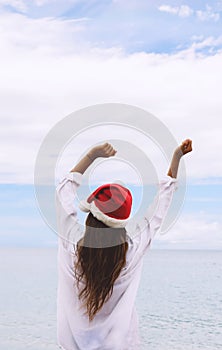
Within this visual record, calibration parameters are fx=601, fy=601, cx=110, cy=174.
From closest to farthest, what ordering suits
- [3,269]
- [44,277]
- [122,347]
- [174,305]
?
[122,347]
[174,305]
[44,277]
[3,269]

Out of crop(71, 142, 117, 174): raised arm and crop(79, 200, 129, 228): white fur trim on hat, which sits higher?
crop(71, 142, 117, 174): raised arm

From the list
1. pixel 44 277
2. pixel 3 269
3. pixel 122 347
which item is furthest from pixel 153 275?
pixel 122 347

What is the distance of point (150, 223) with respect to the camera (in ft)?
5.96

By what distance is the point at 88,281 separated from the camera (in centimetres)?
179

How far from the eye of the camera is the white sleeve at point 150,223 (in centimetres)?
181

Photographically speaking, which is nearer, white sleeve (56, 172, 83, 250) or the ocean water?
white sleeve (56, 172, 83, 250)

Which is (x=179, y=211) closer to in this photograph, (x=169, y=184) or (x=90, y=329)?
(x=169, y=184)

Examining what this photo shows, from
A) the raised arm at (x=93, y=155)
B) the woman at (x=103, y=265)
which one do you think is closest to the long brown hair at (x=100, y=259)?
the woman at (x=103, y=265)

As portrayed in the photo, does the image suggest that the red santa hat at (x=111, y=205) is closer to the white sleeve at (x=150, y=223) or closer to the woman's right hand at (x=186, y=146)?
the white sleeve at (x=150, y=223)

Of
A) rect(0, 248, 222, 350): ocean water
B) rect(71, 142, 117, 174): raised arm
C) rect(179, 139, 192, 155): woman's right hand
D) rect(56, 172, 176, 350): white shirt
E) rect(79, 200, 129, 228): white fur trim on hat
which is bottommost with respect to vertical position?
rect(0, 248, 222, 350): ocean water

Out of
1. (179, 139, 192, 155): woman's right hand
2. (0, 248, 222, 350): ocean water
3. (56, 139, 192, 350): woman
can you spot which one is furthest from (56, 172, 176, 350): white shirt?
(0, 248, 222, 350): ocean water

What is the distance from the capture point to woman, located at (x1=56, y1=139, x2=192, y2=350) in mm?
Answer: 1771

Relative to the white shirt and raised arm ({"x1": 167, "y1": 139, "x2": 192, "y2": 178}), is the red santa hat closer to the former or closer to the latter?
the white shirt

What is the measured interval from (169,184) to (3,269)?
4125 cm
